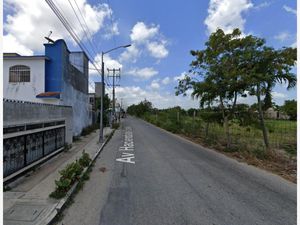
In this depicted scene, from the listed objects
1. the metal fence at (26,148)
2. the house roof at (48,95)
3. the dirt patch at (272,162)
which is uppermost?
the house roof at (48,95)

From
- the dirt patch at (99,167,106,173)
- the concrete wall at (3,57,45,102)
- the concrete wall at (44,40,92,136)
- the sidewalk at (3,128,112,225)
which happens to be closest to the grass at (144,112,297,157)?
the dirt patch at (99,167,106,173)

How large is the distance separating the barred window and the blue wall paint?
3.52 feet

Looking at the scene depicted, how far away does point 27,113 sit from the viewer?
23.9 feet

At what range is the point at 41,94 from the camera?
41.0 feet

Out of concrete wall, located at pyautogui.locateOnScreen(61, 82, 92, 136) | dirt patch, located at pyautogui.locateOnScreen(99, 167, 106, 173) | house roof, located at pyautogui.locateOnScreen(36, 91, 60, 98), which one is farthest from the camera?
concrete wall, located at pyautogui.locateOnScreen(61, 82, 92, 136)

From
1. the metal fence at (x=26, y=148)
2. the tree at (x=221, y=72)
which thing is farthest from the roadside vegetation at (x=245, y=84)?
the metal fence at (x=26, y=148)

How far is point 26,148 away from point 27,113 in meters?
1.14

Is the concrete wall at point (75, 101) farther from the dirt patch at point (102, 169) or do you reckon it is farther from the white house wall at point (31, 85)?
the dirt patch at point (102, 169)

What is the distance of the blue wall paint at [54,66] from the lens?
42.5 ft

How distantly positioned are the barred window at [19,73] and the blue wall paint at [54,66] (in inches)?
42.2

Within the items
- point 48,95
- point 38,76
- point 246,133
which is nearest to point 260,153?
point 246,133

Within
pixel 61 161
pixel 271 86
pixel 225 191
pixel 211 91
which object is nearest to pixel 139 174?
pixel 225 191

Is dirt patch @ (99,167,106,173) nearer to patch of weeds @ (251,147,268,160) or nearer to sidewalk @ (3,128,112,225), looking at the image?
sidewalk @ (3,128,112,225)

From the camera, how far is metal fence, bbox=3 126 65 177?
6.12 metres
